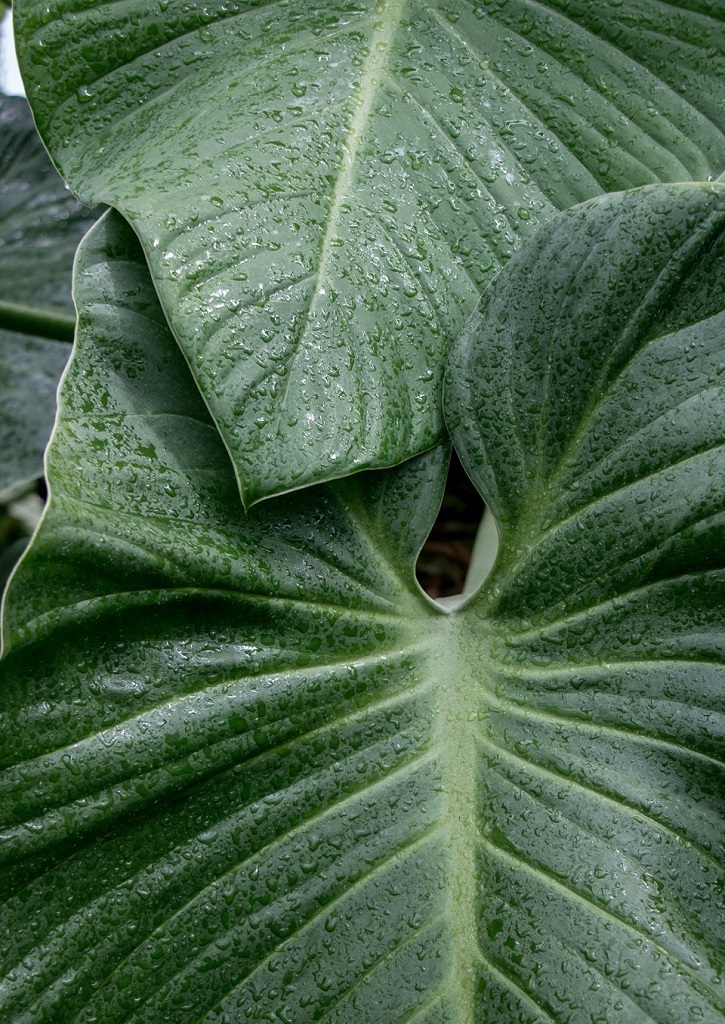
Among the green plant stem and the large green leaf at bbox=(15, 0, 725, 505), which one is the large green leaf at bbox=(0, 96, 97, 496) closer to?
the green plant stem

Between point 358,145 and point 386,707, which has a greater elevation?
point 358,145

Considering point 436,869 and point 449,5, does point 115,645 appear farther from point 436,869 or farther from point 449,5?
point 449,5

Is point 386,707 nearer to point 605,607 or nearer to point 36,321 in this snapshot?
point 605,607

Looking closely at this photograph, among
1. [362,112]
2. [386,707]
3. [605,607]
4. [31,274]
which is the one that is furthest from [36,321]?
[605,607]

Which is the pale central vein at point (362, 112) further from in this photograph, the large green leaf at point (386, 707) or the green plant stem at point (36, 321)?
the green plant stem at point (36, 321)

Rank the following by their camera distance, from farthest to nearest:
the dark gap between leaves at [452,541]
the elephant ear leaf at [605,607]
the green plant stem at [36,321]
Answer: the dark gap between leaves at [452,541]
the green plant stem at [36,321]
the elephant ear leaf at [605,607]

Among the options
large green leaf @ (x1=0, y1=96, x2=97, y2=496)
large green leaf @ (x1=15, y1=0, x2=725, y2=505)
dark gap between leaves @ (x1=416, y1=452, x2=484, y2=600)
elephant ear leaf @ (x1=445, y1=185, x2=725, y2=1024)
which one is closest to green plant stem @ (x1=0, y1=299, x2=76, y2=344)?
large green leaf @ (x1=0, y1=96, x2=97, y2=496)

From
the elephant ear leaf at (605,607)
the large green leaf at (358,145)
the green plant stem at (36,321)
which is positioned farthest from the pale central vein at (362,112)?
the green plant stem at (36,321)
